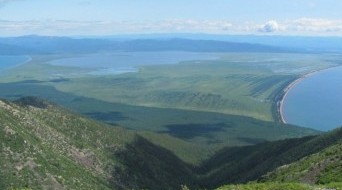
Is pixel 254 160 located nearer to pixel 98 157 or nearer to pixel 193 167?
pixel 193 167

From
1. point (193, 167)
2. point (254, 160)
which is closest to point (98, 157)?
point (254, 160)

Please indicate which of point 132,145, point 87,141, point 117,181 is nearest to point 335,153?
point 117,181

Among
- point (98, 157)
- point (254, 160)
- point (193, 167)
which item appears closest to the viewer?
point (98, 157)

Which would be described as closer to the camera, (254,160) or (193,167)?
(254,160)

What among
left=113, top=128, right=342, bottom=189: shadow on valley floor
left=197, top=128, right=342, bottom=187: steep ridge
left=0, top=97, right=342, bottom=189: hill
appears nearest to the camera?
left=0, top=97, right=342, bottom=189: hill

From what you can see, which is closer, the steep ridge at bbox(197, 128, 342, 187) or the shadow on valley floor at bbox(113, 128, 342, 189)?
the steep ridge at bbox(197, 128, 342, 187)

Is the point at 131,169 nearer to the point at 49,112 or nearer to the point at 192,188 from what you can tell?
the point at 192,188

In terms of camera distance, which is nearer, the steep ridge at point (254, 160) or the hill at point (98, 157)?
the hill at point (98, 157)

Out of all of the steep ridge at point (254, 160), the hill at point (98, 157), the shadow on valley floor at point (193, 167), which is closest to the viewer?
the hill at point (98, 157)
